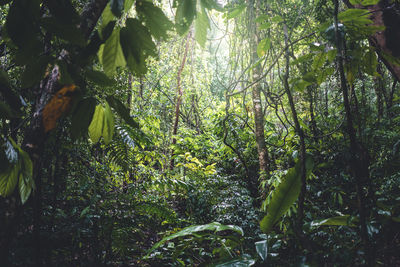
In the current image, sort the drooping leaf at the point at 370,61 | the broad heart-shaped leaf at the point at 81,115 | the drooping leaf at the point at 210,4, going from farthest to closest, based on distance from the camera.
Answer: the drooping leaf at the point at 370,61
the drooping leaf at the point at 210,4
the broad heart-shaped leaf at the point at 81,115

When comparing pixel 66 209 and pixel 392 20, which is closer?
pixel 392 20

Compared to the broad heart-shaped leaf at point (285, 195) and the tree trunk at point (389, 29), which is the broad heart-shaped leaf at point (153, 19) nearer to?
the broad heart-shaped leaf at point (285, 195)

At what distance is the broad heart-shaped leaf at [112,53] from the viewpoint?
64 centimetres

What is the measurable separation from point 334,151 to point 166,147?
3.45 metres

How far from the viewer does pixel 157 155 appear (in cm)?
365

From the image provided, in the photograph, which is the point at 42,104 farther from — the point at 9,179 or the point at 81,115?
the point at 81,115

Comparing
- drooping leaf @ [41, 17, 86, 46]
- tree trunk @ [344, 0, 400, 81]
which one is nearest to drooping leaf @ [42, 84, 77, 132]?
drooping leaf @ [41, 17, 86, 46]

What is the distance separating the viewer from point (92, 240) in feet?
6.56

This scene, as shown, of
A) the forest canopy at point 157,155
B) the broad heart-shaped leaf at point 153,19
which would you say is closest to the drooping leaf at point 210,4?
the forest canopy at point 157,155

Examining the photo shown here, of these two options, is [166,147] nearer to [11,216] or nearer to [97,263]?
[97,263]

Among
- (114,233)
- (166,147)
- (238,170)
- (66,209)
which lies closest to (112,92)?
(66,209)

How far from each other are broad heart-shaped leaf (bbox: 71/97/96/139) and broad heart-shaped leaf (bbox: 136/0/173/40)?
257mm

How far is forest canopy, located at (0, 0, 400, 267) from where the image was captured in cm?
61

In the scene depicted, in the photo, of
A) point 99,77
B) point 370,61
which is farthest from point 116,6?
point 370,61
